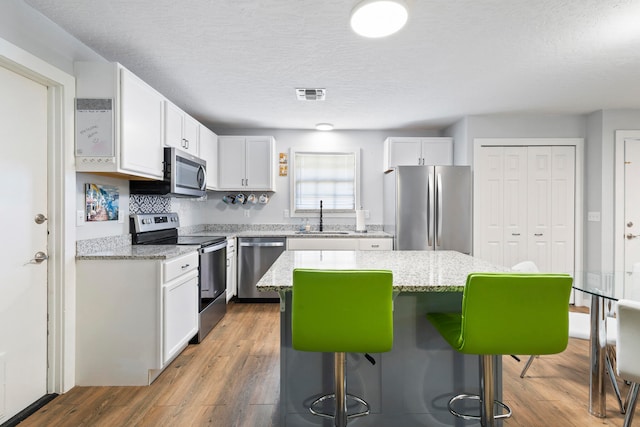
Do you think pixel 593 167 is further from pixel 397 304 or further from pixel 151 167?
pixel 151 167

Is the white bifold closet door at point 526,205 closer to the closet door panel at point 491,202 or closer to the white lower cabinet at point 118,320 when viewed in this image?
the closet door panel at point 491,202

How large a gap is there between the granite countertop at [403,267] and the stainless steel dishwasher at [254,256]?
66.1 inches

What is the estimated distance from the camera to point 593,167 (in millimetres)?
4031

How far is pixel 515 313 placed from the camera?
133cm

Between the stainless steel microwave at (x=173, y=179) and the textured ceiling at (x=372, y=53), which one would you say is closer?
the textured ceiling at (x=372, y=53)

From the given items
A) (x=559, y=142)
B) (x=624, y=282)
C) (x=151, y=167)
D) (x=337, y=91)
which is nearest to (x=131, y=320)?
(x=151, y=167)

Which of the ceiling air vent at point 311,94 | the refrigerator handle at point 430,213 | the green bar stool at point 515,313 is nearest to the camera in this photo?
the green bar stool at point 515,313

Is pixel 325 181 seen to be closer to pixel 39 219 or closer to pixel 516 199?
pixel 516 199

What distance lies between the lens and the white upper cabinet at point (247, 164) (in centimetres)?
446

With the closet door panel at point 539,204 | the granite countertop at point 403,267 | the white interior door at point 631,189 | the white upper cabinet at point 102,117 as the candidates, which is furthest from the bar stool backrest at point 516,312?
the white interior door at point 631,189

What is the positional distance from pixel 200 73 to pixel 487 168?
3.42m

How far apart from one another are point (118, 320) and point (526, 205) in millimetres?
4440

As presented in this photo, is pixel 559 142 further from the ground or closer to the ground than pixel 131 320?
further from the ground

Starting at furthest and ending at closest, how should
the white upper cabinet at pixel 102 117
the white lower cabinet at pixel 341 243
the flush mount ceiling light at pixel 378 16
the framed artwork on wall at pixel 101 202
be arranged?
1. the white lower cabinet at pixel 341 243
2. the framed artwork on wall at pixel 101 202
3. the white upper cabinet at pixel 102 117
4. the flush mount ceiling light at pixel 378 16
